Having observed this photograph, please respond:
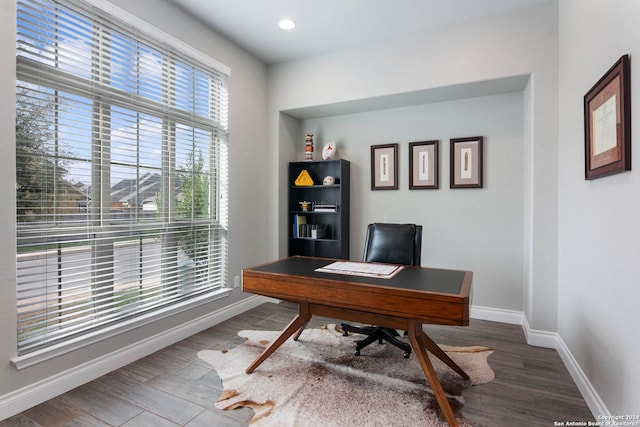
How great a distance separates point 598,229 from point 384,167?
216 cm

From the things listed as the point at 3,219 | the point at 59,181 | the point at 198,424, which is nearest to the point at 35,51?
the point at 59,181

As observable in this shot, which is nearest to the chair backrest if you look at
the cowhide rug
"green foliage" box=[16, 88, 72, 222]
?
the cowhide rug

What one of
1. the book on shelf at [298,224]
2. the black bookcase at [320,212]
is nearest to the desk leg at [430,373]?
the black bookcase at [320,212]

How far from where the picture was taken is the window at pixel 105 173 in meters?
1.91

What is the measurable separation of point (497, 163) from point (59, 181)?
3624 mm

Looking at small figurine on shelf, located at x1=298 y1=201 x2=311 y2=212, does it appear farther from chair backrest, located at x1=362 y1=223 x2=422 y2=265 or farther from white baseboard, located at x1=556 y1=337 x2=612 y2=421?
white baseboard, located at x1=556 y1=337 x2=612 y2=421

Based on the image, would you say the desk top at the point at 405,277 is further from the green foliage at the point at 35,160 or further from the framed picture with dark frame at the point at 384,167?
the framed picture with dark frame at the point at 384,167

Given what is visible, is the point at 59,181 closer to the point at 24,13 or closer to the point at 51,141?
the point at 51,141

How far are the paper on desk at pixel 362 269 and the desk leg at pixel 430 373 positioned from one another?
0.34m

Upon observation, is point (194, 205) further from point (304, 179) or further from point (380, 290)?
point (380, 290)

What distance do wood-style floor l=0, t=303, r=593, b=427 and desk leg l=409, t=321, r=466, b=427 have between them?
192mm

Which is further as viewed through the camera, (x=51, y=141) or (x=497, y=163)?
(x=497, y=163)

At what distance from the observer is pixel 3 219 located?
5.77 ft

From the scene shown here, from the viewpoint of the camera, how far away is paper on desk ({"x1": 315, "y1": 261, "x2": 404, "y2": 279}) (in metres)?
2.04
